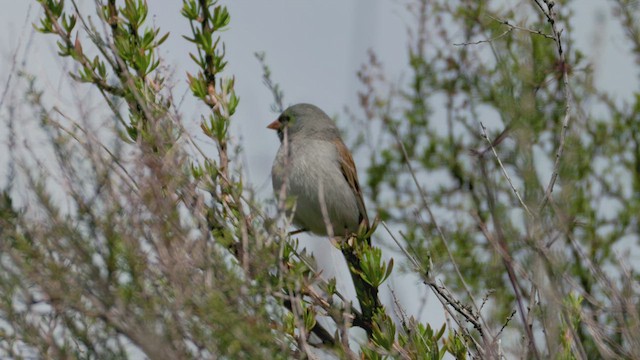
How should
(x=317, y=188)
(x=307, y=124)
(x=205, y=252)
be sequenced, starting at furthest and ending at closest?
(x=307, y=124) < (x=317, y=188) < (x=205, y=252)

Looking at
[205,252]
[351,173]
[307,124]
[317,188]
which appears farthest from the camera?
[307,124]

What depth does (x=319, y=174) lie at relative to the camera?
623 cm

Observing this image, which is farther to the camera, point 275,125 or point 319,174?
point 275,125

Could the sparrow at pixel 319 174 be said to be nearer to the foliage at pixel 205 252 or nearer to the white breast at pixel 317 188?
the white breast at pixel 317 188

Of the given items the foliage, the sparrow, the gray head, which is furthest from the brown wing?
the foliage

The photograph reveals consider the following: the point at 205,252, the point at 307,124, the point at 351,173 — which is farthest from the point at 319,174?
the point at 205,252

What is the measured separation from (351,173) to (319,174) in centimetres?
52

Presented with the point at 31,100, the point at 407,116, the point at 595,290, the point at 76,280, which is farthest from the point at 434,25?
the point at 76,280

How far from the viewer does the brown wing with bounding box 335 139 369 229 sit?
668 cm

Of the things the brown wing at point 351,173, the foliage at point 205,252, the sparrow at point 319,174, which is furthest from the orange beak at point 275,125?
the foliage at point 205,252

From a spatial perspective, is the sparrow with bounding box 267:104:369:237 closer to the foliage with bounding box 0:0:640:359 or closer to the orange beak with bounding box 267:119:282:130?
the orange beak with bounding box 267:119:282:130

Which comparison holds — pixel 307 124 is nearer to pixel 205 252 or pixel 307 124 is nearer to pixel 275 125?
pixel 275 125

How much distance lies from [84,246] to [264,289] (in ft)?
2.15

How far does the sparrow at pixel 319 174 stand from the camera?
6113 mm
